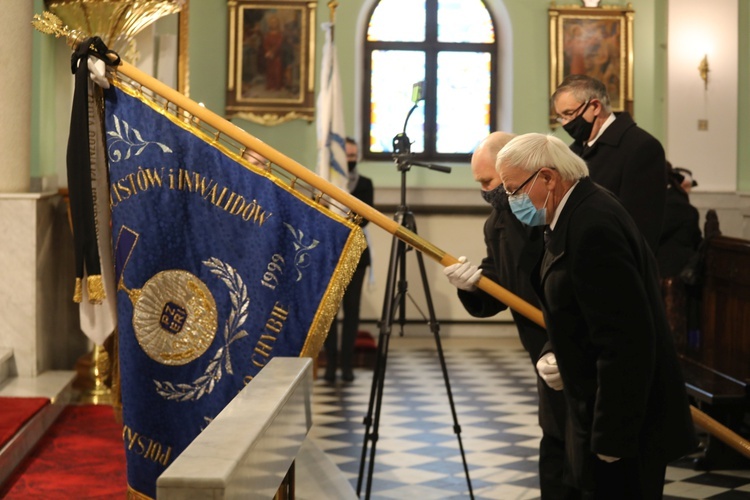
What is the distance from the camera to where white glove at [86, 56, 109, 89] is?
4570mm

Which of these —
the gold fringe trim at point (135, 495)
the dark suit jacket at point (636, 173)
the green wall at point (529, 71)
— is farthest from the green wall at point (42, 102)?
the green wall at point (529, 71)

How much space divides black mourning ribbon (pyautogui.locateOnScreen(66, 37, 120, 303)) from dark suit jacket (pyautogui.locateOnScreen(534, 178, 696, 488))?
2.08 meters

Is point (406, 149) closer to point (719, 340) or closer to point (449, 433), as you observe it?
point (449, 433)

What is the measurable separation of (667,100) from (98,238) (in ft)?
31.0

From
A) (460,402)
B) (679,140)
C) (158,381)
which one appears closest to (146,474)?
(158,381)

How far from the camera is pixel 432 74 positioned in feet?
44.6

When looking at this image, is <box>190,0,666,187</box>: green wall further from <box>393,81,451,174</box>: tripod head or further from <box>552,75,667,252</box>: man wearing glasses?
<box>552,75,667,252</box>: man wearing glasses

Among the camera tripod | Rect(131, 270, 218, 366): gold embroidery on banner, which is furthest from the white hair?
the camera tripod

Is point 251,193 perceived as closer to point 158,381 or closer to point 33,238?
point 158,381

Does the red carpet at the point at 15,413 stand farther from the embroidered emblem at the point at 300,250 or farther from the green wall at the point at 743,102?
the green wall at the point at 743,102

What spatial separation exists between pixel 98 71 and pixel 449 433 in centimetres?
415

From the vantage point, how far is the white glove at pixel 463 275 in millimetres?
4320

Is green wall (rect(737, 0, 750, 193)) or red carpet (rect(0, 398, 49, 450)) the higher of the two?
green wall (rect(737, 0, 750, 193))

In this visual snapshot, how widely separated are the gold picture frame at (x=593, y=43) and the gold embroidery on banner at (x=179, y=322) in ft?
29.8
